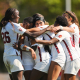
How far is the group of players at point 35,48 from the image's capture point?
15.7 feet

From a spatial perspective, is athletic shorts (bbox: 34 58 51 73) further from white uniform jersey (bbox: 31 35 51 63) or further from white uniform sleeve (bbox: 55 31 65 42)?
white uniform sleeve (bbox: 55 31 65 42)

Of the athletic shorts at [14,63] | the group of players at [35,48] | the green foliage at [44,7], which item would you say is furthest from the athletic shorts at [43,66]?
the green foliage at [44,7]

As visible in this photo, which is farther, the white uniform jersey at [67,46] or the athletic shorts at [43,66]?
the white uniform jersey at [67,46]

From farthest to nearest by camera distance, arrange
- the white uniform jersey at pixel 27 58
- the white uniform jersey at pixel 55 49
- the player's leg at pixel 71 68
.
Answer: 1. the player's leg at pixel 71 68
2. the white uniform jersey at pixel 27 58
3. the white uniform jersey at pixel 55 49

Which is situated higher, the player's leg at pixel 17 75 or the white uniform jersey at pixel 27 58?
the white uniform jersey at pixel 27 58

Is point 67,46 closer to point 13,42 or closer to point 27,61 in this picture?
point 27,61

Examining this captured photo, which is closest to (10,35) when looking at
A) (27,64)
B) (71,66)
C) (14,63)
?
(14,63)

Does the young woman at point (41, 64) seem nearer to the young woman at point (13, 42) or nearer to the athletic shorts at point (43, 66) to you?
the athletic shorts at point (43, 66)

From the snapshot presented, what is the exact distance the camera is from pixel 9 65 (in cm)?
488

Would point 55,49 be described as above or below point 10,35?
below

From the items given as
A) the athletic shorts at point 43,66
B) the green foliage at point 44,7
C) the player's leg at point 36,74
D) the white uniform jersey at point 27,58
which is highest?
the green foliage at point 44,7

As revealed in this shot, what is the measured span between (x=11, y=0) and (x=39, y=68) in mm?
13641

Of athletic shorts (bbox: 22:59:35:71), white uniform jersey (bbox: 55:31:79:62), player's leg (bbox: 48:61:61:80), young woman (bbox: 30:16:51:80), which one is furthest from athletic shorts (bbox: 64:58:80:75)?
athletic shorts (bbox: 22:59:35:71)

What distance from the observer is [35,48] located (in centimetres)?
491
